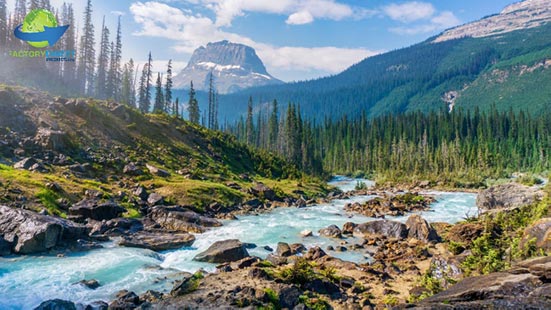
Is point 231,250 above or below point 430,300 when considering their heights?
below

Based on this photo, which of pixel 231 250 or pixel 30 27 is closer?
pixel 231 250

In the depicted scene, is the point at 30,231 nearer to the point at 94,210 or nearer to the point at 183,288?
the point at 94,210

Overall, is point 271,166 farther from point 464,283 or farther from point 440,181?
point 464,283

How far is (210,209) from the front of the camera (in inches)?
1587

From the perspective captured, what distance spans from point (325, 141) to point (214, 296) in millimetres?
158601

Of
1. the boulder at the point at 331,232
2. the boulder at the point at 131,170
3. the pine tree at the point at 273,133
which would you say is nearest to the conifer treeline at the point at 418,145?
the pine tree at the point at 273,133

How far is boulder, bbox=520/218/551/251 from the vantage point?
55.3 ft

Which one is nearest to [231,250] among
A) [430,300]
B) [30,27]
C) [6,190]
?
[430,300]

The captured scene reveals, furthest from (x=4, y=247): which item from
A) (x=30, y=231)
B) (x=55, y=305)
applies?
(x=55, y=305)

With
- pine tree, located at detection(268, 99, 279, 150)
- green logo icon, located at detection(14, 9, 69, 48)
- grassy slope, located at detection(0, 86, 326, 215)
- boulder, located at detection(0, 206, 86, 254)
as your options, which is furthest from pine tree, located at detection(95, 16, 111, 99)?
boulder, located at detection(0, 206, 86, 254)

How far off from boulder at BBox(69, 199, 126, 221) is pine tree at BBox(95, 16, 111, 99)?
253 ft

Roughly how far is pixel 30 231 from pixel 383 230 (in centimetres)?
2845

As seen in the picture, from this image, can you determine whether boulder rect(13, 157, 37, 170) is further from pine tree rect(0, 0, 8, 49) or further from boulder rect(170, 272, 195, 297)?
pine tree rect(0, 0, 8, 49)

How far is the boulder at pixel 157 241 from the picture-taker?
2581 centimetres
